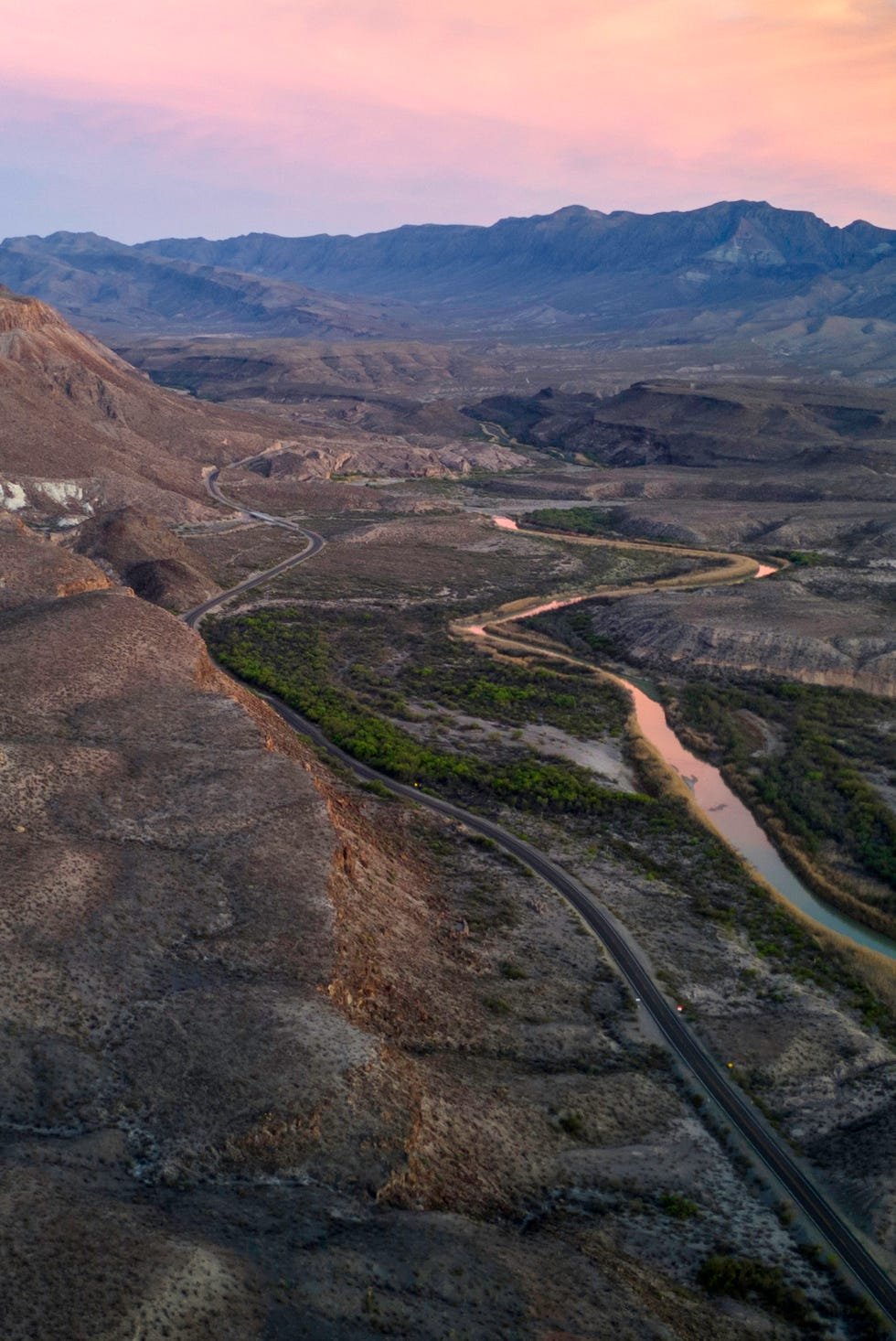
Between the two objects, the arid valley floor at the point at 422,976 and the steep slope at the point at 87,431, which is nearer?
the arid valley floor at the point at 422,976

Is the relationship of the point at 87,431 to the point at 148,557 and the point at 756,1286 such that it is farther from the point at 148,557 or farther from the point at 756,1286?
the point at 756,1286

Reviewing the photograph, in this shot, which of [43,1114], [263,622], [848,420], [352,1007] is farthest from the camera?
[848,420]

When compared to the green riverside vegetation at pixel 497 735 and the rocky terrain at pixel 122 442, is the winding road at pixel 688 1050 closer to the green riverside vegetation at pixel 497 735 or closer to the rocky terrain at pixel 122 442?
the green riverside vegetation at pixel 497 735

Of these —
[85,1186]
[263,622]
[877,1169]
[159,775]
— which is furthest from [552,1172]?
[263,622]

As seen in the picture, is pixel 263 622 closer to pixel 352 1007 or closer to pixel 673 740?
pixel 673 740

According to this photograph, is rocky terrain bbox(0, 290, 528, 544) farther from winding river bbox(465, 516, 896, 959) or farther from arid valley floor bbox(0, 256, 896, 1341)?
winding river bbox(465, 516, 896, 959)

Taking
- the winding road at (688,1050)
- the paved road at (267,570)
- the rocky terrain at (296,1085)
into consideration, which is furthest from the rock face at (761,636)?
the rocky terrain at (296,1085)

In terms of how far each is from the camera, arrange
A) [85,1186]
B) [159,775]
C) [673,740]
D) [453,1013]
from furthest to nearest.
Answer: [673,740] → [159,775] → [453,1013] → [85,1186]
